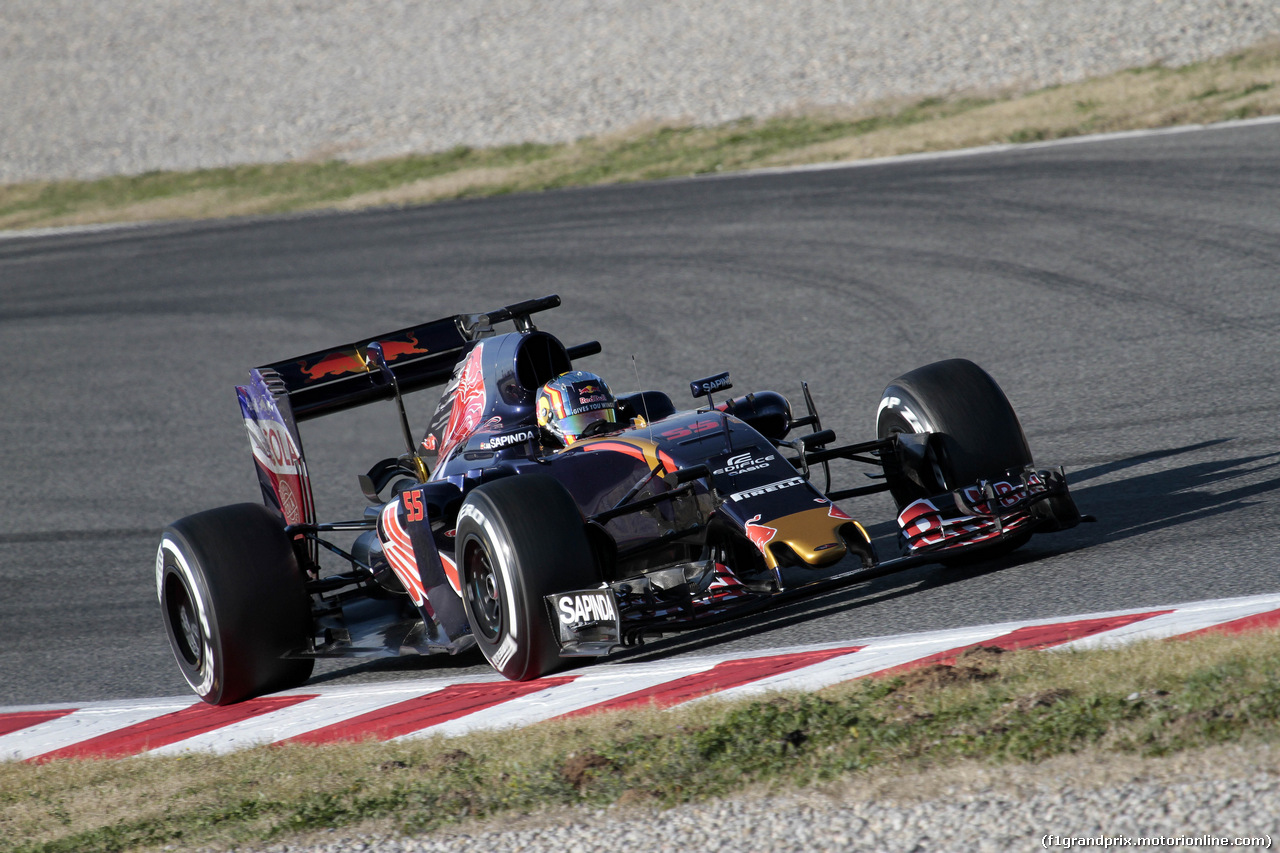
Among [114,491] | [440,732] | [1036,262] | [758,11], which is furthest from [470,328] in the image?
[758,11]

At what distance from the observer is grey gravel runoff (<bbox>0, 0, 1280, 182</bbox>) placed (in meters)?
25.4

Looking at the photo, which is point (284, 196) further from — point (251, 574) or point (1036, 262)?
point (251, 574)

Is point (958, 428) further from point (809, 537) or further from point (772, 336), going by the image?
point (772, 336)

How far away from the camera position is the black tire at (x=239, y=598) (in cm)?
671

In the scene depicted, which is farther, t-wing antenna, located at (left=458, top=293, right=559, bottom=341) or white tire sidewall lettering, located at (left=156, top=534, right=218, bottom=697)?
t-wing antenna, located at (left=458, top=293, right=559, bottom=341)

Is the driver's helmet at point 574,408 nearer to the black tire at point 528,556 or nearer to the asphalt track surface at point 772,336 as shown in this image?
the black tire at point 528,556

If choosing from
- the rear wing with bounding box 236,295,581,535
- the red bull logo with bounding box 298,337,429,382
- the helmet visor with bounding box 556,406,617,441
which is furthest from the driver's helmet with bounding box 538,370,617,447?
the red bull logo with bounding box 298,337,429,382

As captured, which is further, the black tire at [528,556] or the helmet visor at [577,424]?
the helmet visor at [577,424]

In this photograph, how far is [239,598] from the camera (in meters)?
6.75

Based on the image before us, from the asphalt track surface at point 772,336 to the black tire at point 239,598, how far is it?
488 millimetres

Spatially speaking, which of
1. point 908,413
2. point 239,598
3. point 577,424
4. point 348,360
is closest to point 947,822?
point 908,413

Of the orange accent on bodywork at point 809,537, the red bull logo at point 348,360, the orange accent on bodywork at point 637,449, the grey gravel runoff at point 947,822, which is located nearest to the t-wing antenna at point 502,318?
the red bull logo at point 348,360

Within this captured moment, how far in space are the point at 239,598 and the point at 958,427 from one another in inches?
137

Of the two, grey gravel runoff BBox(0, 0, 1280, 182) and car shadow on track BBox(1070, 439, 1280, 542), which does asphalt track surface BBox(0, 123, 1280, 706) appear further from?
grey gravel runoff BBox(0, 0, 1280, 182)
